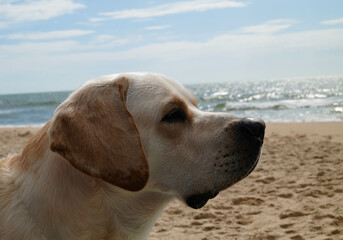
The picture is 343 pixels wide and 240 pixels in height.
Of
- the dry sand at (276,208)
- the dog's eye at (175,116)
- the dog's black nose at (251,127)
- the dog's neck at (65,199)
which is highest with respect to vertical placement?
the dog's eye at (175,116)

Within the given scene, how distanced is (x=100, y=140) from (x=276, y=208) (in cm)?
375

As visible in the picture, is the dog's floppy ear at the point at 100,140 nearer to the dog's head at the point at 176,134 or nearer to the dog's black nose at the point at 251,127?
the dog's head at the point at 176,134

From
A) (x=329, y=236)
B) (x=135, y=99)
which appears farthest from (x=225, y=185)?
(x=329, y=236)

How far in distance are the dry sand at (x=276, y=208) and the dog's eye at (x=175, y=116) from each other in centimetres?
230

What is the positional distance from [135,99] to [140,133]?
256 mm

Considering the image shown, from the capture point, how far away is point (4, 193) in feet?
7.75

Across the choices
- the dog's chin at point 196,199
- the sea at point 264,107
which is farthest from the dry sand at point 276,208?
the dog's chin at point 196,199

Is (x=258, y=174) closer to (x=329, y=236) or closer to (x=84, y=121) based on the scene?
(x=329, y=236)

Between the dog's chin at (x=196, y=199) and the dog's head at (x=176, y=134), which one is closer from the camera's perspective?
the dog's head at (x=176, y=134)

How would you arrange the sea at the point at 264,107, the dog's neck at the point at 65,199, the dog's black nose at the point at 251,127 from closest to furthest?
1. the dog's neck at the point at 65,199
2. the dog's black nose at the point at 251,127
3. the sea at the point at 264,107

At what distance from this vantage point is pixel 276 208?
5191 millimetres

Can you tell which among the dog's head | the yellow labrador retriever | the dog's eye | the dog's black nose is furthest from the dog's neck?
the dog's black nose

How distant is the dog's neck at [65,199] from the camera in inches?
87.5

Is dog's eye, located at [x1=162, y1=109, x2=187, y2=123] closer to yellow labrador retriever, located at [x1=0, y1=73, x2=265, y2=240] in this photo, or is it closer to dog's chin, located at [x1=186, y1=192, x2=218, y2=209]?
yellow labrador retriever, located at [x1=0, y1=73, x2=265, y2=240]
